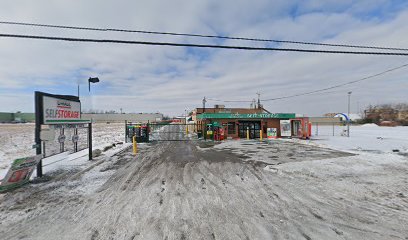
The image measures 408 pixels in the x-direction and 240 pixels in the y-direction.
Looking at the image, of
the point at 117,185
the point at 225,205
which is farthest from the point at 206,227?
the point at 117,185

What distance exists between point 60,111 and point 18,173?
3.61 metres

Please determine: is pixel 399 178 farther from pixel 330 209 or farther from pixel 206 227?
pixel 206 227

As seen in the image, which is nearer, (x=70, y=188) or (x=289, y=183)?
(x=70, y=188)

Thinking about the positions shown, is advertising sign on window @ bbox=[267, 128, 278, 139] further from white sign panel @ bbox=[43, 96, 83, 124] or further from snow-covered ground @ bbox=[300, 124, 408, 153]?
white sign panel @ bbox=[43, 96, 83, 124]

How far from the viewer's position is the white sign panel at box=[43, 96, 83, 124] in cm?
906

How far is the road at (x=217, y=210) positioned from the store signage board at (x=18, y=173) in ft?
3.25

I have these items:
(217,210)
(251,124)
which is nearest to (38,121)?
(217,210)

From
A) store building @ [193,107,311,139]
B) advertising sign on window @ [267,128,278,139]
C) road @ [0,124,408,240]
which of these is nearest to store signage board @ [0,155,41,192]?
road @ [0,124,408,240]

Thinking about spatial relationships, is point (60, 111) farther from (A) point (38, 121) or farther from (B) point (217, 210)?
Result: (B) point (217, 210)

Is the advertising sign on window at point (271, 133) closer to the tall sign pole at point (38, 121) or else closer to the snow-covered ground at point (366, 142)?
the snow-covered ground at point (366, 142)

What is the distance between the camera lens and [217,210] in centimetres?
542

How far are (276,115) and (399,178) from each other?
19356 millimetres

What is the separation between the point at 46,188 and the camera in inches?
283

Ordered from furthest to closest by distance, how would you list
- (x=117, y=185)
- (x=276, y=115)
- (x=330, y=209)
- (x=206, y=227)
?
(x=276, y=115)
(x=117, y=185)
(x=330, y=209)
(x=206, y=227)
